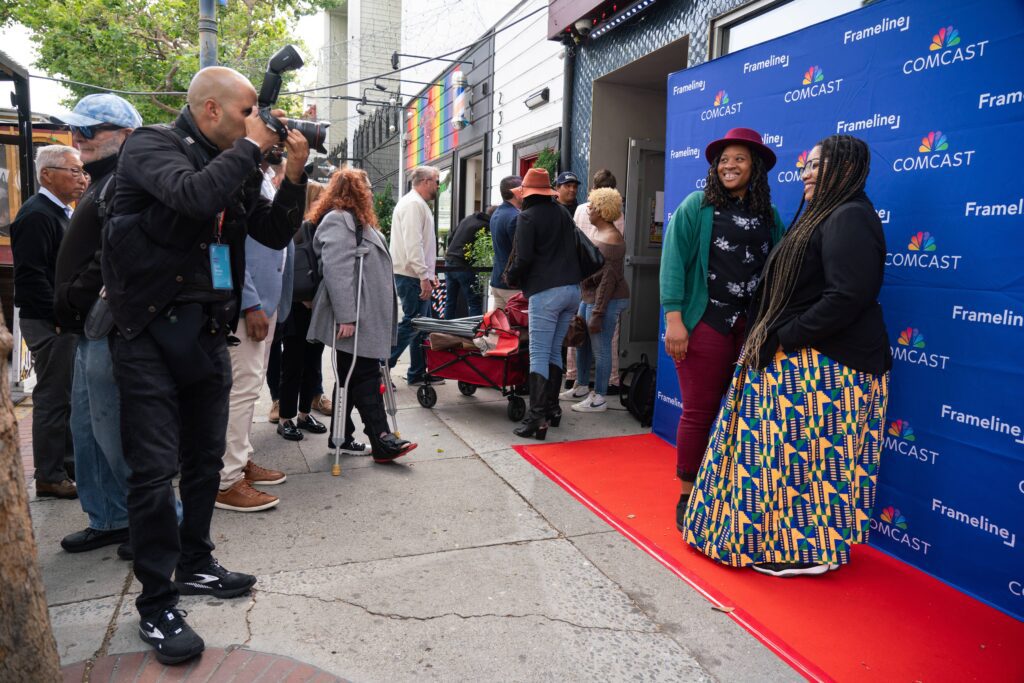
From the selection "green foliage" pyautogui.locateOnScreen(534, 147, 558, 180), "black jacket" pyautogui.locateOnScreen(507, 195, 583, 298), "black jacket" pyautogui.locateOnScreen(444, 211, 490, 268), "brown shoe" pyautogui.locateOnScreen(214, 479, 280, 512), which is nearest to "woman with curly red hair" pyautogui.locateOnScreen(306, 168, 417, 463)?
"brown shoe" pyautogui.locateOnScreen(214, 479, 280, 512)

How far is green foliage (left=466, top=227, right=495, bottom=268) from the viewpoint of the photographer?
8.57 metres

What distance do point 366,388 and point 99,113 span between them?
2135 mm

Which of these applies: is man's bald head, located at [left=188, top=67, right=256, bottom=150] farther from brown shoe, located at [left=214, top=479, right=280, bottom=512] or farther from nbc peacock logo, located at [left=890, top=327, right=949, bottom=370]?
nbc peacock logo, located at [left=890, top=327, right=949, bottom=370]

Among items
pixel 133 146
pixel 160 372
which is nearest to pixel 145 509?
pixel 160 372

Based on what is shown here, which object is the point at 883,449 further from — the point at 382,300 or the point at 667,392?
the point at 382,300

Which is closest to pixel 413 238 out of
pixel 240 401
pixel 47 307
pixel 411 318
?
pixel 411 318

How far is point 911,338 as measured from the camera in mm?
3375

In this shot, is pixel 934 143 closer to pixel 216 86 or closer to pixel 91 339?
pixel 216 86

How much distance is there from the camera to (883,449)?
3553mm

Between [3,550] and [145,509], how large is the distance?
0.66 metres

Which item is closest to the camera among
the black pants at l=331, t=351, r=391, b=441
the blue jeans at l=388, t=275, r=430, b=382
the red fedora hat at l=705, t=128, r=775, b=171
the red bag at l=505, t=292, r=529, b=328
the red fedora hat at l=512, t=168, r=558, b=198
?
the red fedora hat at l=705, t=128, r=775, b=171

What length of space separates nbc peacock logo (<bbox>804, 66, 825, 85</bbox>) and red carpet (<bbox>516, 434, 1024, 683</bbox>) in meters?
2.51

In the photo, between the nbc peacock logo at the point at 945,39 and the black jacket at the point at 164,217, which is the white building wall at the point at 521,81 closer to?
the nbc peacock logo at the point at 945,39

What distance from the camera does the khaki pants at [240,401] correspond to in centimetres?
381
